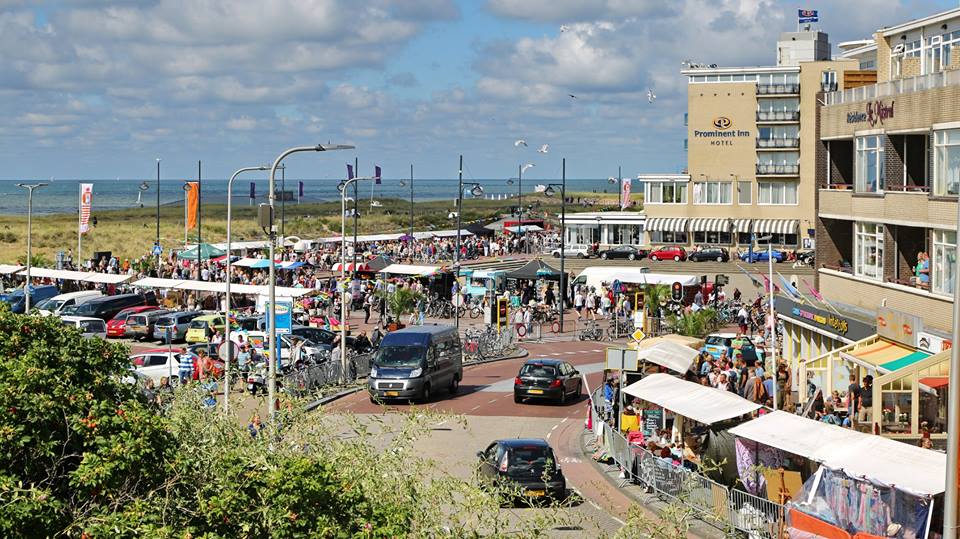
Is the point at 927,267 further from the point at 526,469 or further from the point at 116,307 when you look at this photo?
the point at 116,307

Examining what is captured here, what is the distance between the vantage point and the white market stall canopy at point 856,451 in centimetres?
1727

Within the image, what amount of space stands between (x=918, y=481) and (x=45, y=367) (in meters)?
11.7

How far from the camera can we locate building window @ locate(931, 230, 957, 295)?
27875 mm

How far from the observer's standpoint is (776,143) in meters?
87.7

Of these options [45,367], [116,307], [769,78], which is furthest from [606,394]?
[769,78]

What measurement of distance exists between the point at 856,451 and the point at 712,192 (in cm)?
7130

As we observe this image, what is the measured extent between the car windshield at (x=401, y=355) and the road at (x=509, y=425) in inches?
49.2

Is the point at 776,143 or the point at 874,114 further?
the point at 776,143

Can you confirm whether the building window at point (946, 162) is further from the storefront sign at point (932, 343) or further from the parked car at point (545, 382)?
the parked car at point (545, 382)

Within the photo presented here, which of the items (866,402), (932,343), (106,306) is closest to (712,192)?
(106,306)

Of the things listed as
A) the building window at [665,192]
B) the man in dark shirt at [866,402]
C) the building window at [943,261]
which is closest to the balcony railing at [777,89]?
the building window at [665,192]

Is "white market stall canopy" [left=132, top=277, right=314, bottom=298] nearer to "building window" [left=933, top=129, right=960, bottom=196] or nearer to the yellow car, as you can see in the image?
the yellow car

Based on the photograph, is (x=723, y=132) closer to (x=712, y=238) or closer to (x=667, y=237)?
(x=712, y=238)

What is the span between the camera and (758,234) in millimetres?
85750
